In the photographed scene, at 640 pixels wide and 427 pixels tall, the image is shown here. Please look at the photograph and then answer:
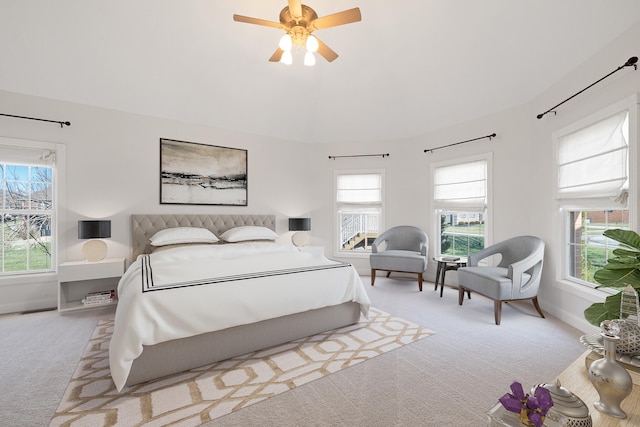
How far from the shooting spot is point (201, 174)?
4.92m

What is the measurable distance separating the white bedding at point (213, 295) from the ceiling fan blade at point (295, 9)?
2.35m

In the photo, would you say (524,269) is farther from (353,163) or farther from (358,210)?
(353,163)

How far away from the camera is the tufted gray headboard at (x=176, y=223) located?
14.2 feet

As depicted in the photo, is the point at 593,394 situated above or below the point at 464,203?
below

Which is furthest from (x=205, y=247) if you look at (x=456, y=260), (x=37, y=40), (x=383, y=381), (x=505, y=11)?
(x=505, y=11)

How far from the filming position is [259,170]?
5.50 m

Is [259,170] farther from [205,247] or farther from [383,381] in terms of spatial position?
[383,381]

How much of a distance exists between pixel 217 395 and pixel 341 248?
4.18 m

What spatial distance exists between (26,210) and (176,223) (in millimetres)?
1784

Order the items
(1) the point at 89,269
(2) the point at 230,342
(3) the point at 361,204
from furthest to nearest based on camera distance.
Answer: (3) the point at 361,204, (1) the point at 89,269, (2) the point at 230,342

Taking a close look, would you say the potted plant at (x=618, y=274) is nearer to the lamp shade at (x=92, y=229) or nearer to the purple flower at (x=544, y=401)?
the purple flower at (x=544, y=401)

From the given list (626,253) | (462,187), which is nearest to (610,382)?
(626,253)

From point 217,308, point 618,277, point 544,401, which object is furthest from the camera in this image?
point 217,308

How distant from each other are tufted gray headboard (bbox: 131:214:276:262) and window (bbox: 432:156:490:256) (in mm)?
3128
